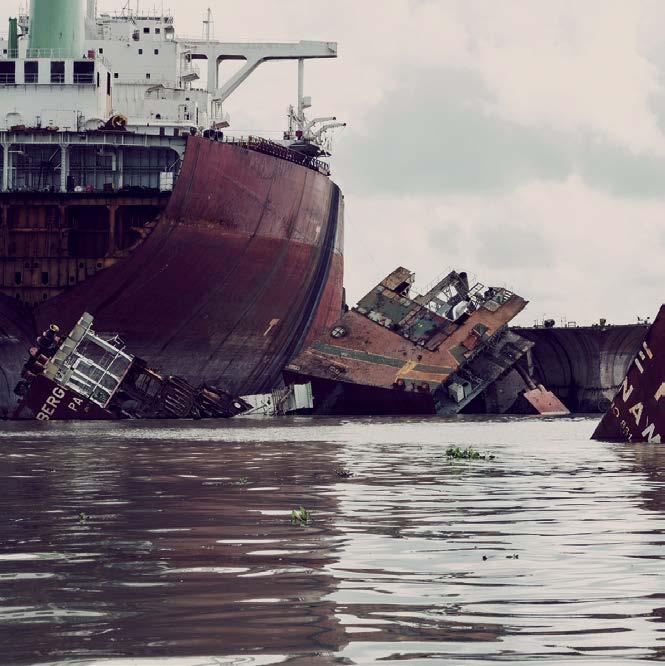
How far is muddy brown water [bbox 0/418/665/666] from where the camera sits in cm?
824

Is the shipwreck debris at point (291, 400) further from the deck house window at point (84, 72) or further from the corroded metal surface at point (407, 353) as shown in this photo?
the deck house window at point (84, 72)

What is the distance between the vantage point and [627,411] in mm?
32969

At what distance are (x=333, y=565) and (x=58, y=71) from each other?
57.2 meters

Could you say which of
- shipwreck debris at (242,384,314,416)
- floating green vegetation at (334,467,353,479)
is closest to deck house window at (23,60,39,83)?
shipwreck debris at (242,384,314,416)

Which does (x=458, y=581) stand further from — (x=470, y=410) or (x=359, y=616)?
(x=470, y=410)

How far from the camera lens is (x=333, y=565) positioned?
11.5m

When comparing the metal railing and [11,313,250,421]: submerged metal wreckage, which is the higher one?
the metal railing

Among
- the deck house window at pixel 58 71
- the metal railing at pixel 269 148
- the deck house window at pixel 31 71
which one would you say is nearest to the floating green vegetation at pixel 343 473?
the metal railing at pixel 269 148

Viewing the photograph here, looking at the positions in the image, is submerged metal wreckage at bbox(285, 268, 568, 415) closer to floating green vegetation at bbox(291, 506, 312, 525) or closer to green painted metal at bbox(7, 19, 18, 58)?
green painted metal at bbox(7, 19, 18, 58)

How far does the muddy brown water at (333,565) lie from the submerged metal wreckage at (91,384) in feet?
107

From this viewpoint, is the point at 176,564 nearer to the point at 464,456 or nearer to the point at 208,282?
the point at 464,456

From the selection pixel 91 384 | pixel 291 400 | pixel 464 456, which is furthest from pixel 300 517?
pixel 291 400

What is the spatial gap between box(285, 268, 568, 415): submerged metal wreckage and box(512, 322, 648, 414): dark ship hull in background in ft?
36.3

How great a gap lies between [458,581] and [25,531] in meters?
4.82
